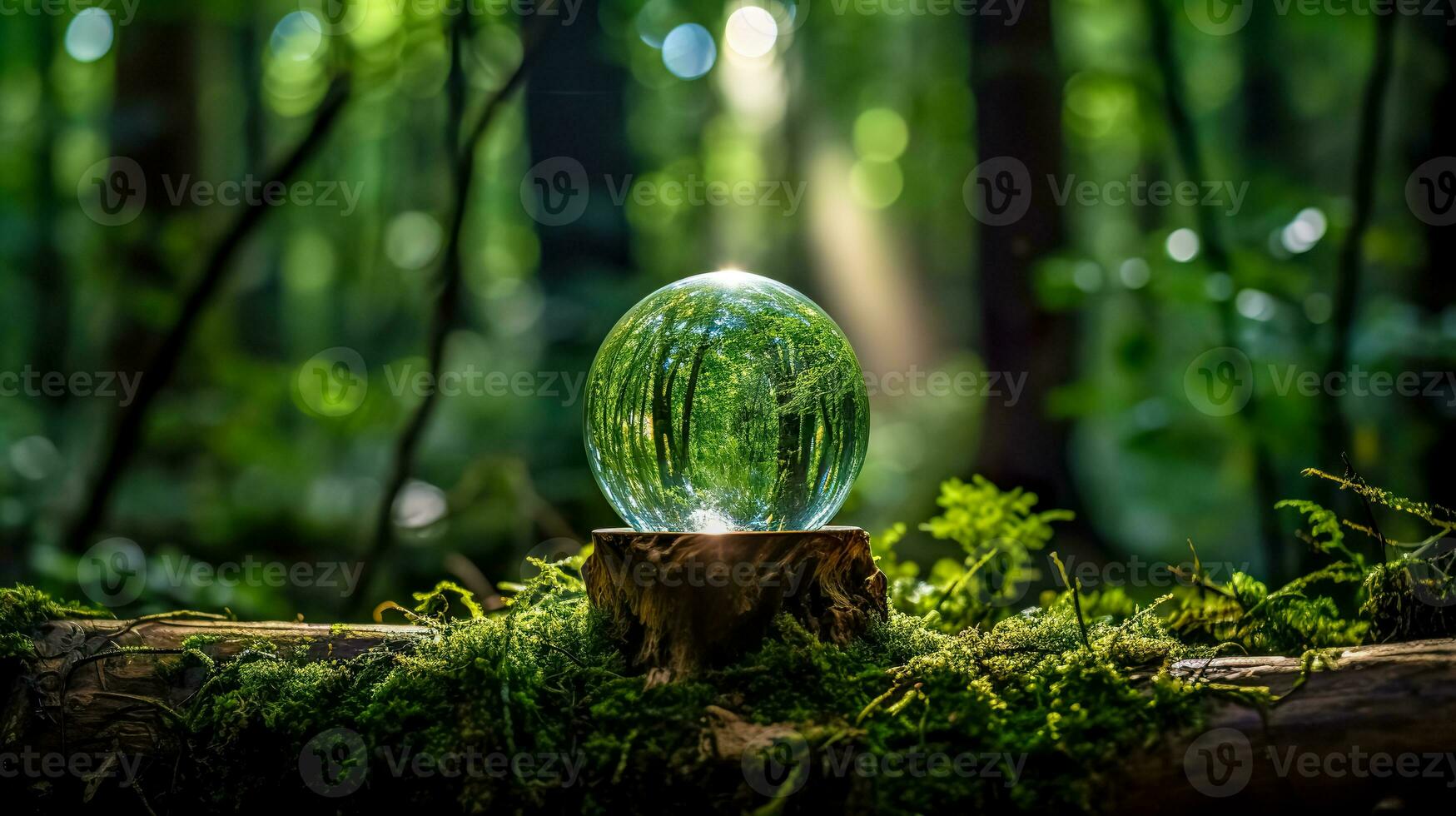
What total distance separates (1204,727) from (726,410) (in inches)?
63.1

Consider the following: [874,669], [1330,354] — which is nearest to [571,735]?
[874,669]

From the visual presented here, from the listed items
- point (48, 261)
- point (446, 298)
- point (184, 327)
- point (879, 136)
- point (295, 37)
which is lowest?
point (184, 327)

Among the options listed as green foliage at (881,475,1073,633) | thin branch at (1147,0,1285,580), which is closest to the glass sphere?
green foliage at (881,475,1073,633)

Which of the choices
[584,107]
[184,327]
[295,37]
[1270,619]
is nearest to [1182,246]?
[1270,619]

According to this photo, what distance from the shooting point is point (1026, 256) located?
6.08 m

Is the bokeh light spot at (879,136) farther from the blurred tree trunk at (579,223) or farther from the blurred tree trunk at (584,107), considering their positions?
the blurred tree trunk at (584,107)

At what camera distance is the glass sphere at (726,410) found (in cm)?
293

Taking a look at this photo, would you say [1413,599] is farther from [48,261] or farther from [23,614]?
[48,261]

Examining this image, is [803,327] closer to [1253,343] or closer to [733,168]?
[1253,343]

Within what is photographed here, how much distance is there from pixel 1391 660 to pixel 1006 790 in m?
1.17

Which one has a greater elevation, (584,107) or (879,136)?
(879,136)

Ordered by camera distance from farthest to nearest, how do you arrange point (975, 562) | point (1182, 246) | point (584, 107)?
point (584, 107), point (1182, 246), point (975, 562)

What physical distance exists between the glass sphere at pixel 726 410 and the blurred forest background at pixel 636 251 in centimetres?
278

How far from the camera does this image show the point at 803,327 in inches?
121
